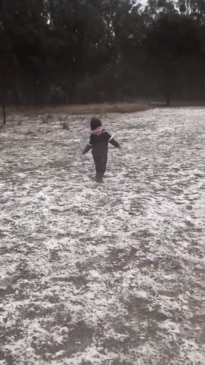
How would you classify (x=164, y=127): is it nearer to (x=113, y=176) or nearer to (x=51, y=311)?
(x=113, y=176)

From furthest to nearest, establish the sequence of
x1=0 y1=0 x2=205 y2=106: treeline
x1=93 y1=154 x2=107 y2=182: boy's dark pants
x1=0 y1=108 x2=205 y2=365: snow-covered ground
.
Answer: x1=0 y1=0 x2=205 y2=106: treeline < x1=93 y1=154 x2=107 y2=182: boy's dark pants < x1=0 y1=108 x2=205 y2=365: snow-covered ground

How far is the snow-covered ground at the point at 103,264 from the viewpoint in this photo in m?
4.00

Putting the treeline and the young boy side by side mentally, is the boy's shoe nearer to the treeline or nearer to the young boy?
the young boy

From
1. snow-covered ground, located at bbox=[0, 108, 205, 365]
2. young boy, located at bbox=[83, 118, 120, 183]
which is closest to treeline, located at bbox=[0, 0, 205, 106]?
snow-covered ground, located at bbox=[0, 108, 205, 365]

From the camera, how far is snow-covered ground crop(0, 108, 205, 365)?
157 inches

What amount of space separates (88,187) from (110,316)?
5116 millimetres

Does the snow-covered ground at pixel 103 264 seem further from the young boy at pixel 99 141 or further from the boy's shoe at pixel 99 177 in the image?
the young boy at pixel 99 141

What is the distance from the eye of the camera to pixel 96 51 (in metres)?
33.7

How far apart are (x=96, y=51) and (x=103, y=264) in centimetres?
3106

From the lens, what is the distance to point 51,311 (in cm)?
454

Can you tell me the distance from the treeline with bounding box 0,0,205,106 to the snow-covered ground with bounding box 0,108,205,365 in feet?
74.9

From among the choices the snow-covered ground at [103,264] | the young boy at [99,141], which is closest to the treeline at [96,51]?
the snow-covered ground at [103,264]

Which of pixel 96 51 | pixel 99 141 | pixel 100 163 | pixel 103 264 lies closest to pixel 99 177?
pixel 100 163

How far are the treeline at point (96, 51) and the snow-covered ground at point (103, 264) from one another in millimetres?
22835
